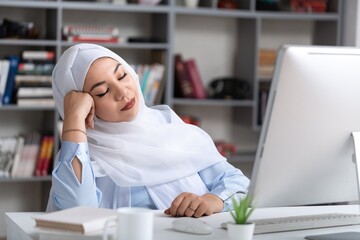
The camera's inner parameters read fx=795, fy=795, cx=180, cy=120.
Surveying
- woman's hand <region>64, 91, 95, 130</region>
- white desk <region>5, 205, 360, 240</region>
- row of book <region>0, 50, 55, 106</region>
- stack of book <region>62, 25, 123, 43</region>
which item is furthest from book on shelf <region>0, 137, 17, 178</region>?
white desk <region>5, 205, 360, 240</region>

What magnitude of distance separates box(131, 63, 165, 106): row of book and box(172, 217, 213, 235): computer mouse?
2.87 metres

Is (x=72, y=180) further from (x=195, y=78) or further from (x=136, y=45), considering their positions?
(x=195, y=78)

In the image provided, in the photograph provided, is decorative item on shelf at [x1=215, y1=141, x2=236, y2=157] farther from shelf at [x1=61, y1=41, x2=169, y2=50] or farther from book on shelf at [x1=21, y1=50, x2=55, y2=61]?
book on shelf at [x1=21, y1=50, x2=55, y2=61]

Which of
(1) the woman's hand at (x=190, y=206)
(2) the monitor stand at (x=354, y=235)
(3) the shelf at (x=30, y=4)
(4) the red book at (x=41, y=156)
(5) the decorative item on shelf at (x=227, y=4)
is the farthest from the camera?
(5) the decorative item on shelf at (x=227, y=4)

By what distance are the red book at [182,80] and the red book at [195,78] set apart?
0.02m

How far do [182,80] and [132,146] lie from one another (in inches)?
101

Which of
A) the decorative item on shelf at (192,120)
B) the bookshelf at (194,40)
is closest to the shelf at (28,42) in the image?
the bookshelf at (194,40)

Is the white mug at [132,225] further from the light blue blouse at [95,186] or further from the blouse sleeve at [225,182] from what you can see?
the blouse sleeve at [225,182]

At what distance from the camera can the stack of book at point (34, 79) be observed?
470 centimetres

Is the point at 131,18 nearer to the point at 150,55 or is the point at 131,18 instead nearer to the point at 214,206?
the point at 150,55

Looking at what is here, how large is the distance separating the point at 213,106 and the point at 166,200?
3013 millimetres

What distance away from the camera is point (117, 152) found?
253cm

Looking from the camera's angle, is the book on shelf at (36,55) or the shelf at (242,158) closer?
the book on shelf at (36,55)

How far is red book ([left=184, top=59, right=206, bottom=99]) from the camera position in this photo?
510 centimetres
